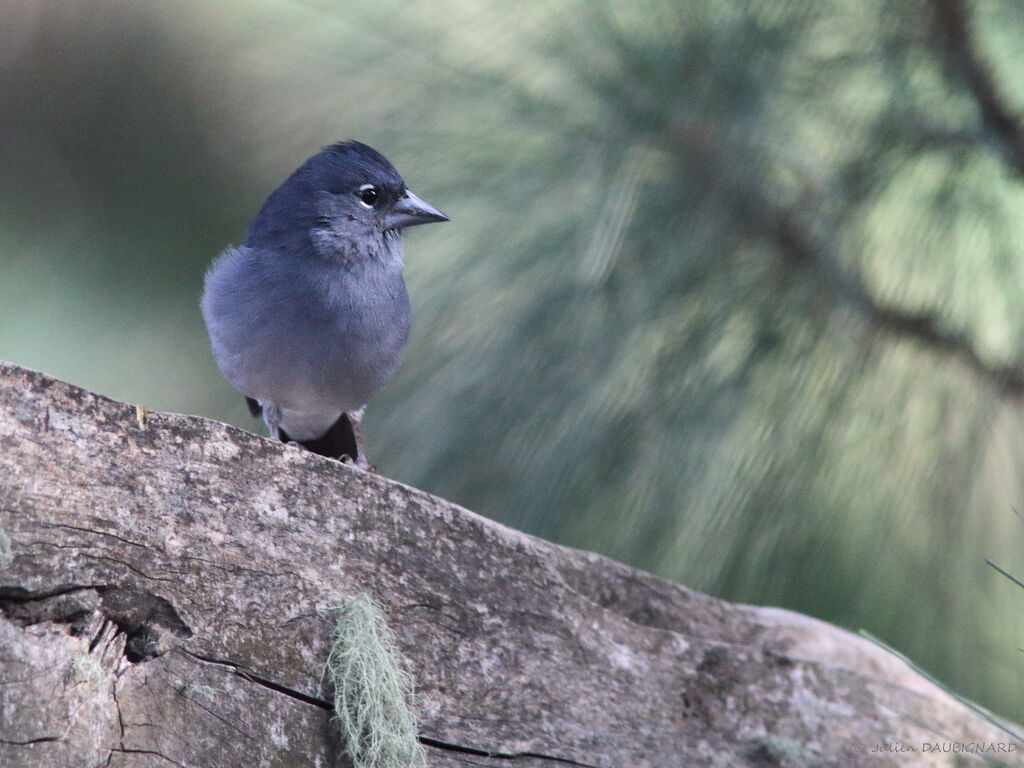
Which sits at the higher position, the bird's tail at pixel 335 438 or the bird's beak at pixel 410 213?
the bird's beak at pixel 410 213

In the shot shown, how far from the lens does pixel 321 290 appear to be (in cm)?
207

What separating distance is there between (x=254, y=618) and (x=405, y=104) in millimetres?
943

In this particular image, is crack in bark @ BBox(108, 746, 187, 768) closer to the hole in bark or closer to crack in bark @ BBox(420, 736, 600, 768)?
the hole in bark

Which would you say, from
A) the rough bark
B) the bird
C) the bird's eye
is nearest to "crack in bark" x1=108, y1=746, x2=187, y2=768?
the rough bark

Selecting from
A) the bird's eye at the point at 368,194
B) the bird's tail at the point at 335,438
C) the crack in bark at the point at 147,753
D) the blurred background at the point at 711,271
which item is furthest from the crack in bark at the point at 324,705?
the bird's eye at the point at 368,194

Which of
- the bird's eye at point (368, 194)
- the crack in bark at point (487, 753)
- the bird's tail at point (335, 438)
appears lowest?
the crack in bark at point (487, 753)

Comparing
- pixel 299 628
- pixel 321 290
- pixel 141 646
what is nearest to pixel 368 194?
pixel 321 290

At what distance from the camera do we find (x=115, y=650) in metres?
1.38

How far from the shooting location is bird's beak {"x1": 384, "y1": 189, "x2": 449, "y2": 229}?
6.65 feet

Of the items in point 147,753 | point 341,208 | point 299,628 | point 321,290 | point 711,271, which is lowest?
point 147,753

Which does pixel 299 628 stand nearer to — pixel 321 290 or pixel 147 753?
pixel 147 753

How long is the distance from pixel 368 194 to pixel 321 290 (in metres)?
0.23

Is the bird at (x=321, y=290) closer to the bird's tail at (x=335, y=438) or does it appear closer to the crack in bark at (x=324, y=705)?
the bird's tail at (x=335, y=438)

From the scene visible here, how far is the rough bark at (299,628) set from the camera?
4.43 ft
